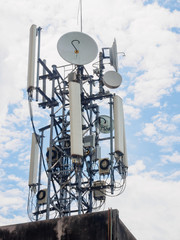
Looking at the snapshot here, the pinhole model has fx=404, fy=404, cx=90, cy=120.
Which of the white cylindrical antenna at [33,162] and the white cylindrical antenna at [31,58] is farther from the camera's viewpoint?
the white cylindrical antenna at [33,162]

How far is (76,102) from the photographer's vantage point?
14.5 metres

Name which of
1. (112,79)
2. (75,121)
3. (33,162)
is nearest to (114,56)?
(112,79)

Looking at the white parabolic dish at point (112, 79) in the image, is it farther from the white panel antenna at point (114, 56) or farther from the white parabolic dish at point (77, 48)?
the white parabolic dish at point (77, 48)

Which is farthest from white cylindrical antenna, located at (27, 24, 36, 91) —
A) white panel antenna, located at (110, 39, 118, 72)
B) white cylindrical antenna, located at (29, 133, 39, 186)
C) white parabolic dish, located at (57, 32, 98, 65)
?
white panel antenna, located at (110, 39, 118, 72)

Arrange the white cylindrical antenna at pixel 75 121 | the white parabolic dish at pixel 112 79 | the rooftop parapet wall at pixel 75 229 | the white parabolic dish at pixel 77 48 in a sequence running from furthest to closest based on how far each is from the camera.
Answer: the white parabolic dish at pixel 112 79 < the white parabolic dish at pixel 77 48 < the white cylindrical antenna at pixel 75 121 < the rooftop parapet wall at pixel 75 229

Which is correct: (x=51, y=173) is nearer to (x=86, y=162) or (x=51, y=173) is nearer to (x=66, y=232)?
(x=86, y=162)

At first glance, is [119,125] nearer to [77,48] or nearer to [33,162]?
[77,48]

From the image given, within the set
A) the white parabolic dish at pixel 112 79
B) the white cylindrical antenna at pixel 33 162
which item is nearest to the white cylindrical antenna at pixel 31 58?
the white cylindrical antenna at pixel 33 162

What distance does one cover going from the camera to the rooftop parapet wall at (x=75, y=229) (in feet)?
32.2

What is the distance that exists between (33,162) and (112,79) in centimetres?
478

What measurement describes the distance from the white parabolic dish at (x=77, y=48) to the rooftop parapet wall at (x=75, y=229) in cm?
807

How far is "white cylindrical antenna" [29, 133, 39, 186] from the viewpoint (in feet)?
53.4

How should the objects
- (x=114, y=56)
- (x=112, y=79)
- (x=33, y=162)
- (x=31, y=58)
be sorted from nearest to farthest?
1. (x=31, y=58)
2. (x=33, y=162)
3. (x=112, y=79)
4. (x=114, y=56)

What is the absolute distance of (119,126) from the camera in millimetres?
15422
